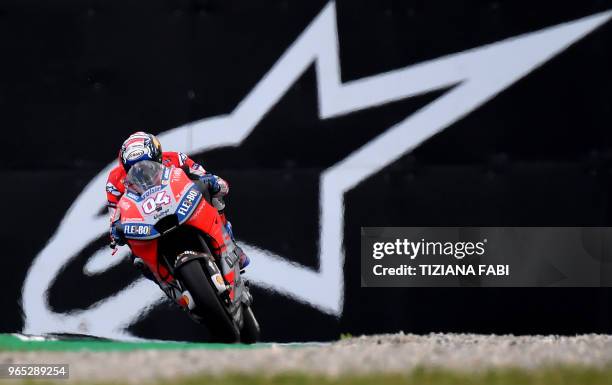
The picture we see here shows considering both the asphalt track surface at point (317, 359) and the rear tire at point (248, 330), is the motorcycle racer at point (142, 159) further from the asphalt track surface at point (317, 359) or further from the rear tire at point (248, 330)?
the asphalt track surface at point (317, 359)

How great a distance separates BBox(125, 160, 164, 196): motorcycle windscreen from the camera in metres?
7.30

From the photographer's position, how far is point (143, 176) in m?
7.34

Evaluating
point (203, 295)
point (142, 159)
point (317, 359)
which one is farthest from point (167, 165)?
point (317, 359)

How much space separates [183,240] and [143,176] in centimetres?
42

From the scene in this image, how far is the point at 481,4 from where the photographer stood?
8570 millimetres

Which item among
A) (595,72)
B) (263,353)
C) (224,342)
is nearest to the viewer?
(263,353)

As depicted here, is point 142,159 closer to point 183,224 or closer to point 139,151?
point 139,151

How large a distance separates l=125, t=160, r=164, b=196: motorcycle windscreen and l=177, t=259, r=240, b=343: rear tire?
49 cm

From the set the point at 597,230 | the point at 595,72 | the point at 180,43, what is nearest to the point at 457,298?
the point at 597,230

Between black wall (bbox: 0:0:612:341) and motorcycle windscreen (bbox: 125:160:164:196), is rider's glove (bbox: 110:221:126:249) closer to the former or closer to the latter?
motorcycle windscreen (bbox: 125:160:164:196)

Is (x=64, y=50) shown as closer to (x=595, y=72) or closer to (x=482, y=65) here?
(x=482, y=65)

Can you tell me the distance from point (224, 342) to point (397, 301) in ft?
5.29

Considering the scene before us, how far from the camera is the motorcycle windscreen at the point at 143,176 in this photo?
7.30 meters

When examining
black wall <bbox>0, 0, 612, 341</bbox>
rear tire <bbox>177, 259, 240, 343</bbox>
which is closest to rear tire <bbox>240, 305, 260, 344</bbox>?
rear tire <bbox>177, 259, 240, 343</bbox>
